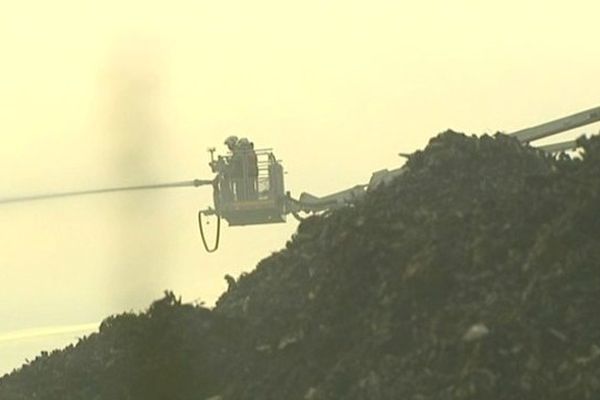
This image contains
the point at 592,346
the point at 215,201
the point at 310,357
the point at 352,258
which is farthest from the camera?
the point at 215,201

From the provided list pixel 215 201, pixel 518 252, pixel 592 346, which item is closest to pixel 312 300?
pixel 518 252

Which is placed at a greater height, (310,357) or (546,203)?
(546,203)

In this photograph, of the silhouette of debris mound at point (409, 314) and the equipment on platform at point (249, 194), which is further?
the equipment on platform at point (249, 194)

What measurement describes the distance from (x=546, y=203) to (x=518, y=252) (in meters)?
0.46

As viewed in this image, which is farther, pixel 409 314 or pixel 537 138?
pixel 537 138

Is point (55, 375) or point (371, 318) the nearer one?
point (371, 318)

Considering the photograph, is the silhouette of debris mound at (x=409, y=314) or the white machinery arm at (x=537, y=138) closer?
the silhouette of debris mound at (x=409, y=314)

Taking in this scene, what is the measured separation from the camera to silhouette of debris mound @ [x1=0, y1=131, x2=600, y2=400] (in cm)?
752

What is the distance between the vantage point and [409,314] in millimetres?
8133

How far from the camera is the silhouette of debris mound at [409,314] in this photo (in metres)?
7.52

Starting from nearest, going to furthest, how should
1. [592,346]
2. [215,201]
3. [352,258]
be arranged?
[592,346]
[352,258]
[215,201]

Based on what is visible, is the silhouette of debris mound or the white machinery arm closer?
the silhouette of debris mound

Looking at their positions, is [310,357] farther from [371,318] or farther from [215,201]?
[215,201]

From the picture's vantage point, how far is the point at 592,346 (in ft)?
24.2
